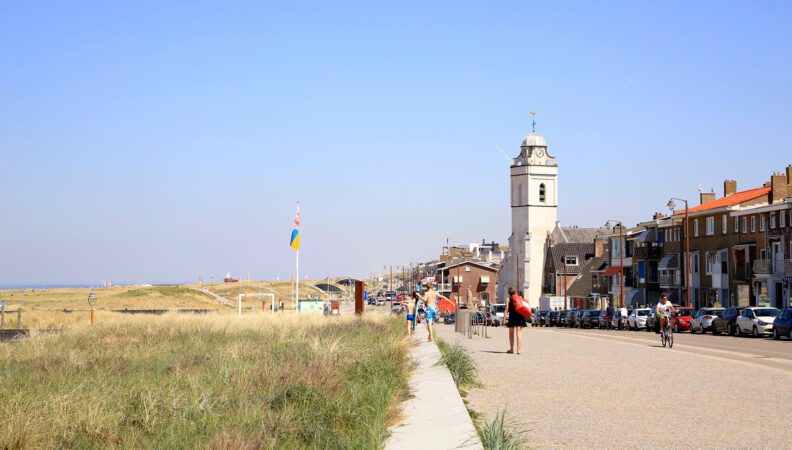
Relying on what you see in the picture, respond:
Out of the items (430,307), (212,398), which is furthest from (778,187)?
(212,398)

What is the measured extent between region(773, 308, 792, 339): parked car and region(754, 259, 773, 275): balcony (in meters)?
26.7

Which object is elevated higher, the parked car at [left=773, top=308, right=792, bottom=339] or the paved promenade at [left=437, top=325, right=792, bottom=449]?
the parked car at [left=773, top=308, right=792, bottom=339]

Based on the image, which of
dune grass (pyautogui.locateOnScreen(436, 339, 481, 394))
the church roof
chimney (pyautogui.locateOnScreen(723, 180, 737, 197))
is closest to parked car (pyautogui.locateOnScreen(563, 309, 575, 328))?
chimney (pyautogui.locateOnScreen(723, 180, 737, 197))

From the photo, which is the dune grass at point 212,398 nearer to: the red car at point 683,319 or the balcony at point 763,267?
the red car at point 683,319

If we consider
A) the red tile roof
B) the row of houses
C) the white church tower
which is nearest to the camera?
the row of houses

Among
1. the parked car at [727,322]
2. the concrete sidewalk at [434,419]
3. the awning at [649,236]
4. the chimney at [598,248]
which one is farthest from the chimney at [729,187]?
the concrete sidewalk at [434,419]

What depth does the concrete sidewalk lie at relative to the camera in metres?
12.3

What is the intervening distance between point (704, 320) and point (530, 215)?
321ft

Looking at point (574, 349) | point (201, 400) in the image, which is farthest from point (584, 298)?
point (201, 400)

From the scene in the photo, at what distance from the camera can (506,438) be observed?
456 inches

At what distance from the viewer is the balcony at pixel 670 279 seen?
89.8 m

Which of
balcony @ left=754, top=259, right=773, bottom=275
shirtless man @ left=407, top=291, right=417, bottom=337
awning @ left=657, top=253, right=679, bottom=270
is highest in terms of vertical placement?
awning @ left=657, top=253, right=679, bottom=270

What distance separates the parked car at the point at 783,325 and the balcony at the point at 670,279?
4370cm

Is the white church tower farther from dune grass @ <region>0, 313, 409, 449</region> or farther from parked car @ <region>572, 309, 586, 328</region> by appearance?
dune grass @ <region>0, 313, 409, 449</region>
